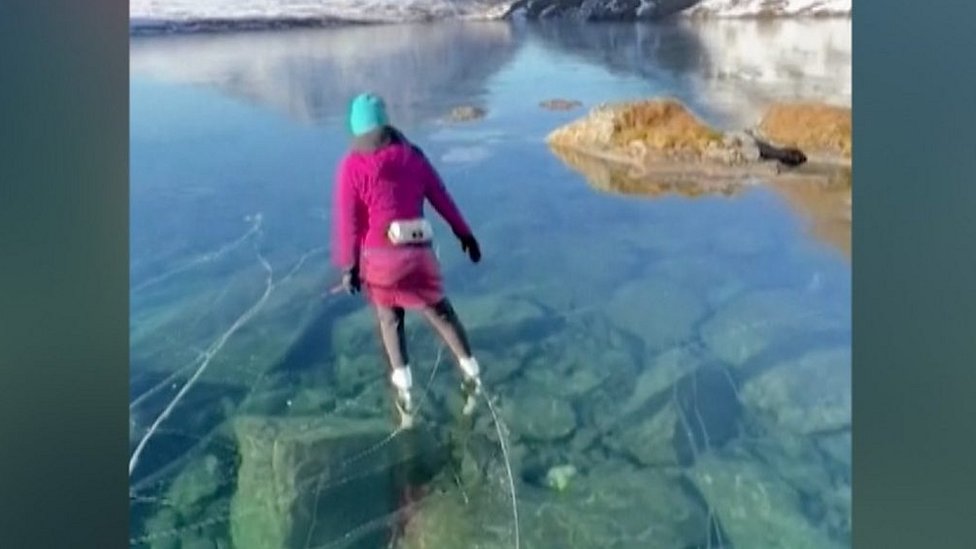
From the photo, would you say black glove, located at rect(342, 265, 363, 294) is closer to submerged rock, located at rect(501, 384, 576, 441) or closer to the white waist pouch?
the white waist pouch

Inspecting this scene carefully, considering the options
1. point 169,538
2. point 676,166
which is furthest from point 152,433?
point 676,166

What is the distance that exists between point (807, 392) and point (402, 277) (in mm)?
376

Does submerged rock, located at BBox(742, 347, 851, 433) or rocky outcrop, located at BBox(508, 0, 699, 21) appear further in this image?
rocky outcrop, located at BBox(508, 0, 699, 21)

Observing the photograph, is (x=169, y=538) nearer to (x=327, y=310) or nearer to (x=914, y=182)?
(x=327, y=310)

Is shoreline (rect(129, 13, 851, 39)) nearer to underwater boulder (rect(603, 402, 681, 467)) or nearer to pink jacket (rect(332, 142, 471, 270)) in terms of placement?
pink jacket (rect(332, 142, 471, 270))

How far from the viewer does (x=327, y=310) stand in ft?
3.22

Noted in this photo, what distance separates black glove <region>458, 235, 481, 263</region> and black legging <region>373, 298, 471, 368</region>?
47mm

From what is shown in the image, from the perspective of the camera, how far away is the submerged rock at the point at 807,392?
92 centimetres

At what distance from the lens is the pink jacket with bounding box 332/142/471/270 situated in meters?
0.98

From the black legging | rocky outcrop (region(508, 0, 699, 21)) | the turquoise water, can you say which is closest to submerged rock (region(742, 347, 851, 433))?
the turquoise water

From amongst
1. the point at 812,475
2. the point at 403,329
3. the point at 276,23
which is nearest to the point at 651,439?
the point at 812,475

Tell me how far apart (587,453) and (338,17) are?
1.61 ft

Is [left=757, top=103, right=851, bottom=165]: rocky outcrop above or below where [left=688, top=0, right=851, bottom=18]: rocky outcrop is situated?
below

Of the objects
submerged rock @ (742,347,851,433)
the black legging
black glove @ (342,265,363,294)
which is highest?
black glove @ (342,265,363,294)
